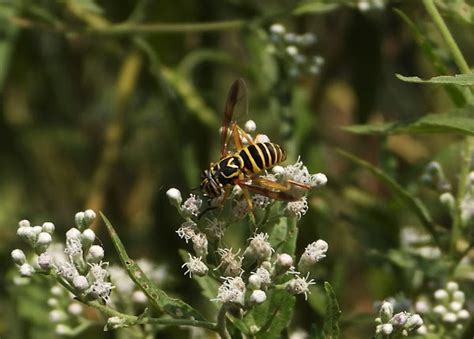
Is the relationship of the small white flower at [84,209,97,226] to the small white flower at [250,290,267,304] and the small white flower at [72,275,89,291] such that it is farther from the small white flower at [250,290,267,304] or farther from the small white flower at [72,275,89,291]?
the small white flower at [250,290,267,304]

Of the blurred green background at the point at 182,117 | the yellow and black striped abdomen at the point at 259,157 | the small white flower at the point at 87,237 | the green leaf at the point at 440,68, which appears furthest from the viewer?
the blurred green background at the point at 182,117

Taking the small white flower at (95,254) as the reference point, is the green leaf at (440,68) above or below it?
above

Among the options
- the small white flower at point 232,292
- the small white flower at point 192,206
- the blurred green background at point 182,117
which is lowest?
the blurred green background at point 182,117

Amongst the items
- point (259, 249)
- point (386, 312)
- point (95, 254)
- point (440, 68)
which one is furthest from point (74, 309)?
point (440, 68)

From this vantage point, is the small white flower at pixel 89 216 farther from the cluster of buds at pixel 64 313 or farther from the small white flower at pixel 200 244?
the cluster of buds at pixel 64 313

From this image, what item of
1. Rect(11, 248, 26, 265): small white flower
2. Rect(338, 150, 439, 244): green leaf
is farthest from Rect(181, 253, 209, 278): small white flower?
Rect(338, 150, 439, 244): green leaf

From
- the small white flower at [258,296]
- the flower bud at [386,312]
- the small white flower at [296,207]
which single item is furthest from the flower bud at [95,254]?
the flower bud at [386,312]

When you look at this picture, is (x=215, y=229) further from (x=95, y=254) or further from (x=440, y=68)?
(x=440, y=68)
